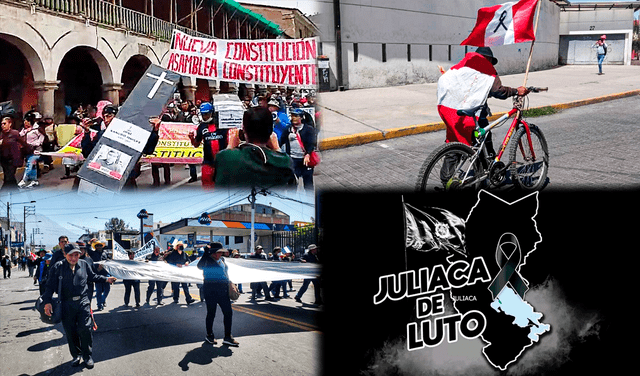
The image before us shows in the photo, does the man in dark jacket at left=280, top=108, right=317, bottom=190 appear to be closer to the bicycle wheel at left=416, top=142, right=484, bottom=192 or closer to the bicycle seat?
the bicycle wheel at left=416, top=142, right=484, bottom=192

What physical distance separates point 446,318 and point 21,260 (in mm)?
1997

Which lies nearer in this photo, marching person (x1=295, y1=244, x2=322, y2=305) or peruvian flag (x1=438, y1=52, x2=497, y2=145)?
marching person (x1=295, y1=244, x2=322, y2=305)

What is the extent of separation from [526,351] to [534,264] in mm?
483

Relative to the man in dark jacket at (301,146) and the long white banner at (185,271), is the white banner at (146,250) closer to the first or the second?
the long white banner at (185,271)

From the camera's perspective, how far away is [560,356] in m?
3.19

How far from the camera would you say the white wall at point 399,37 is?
38.0 ft

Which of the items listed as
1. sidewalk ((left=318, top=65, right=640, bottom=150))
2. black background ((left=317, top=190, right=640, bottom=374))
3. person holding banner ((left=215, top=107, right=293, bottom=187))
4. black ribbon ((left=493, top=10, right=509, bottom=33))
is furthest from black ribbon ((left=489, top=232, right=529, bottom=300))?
sidewalk ((left=318, top=65, right=640, bottom=150))

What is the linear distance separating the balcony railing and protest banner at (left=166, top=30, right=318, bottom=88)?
42 millimetres

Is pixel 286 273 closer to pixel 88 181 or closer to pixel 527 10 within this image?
pixel 88 181

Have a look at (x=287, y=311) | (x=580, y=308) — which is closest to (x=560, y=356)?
(x=580, y=308)

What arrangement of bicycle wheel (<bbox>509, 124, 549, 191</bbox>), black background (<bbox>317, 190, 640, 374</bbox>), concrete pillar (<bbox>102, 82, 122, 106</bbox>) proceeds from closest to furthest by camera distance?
concrete pillar (<bbox>102, 82, 122, 106</bbox>) → black background (<bbox>317, 190, 640, 374</bbox>) → bicycle wheel (<bbox>509, 124, 549, 191</bbox>)

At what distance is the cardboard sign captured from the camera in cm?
202

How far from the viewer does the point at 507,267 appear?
306 centimetres

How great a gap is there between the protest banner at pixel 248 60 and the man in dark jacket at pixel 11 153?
0.65 meters
